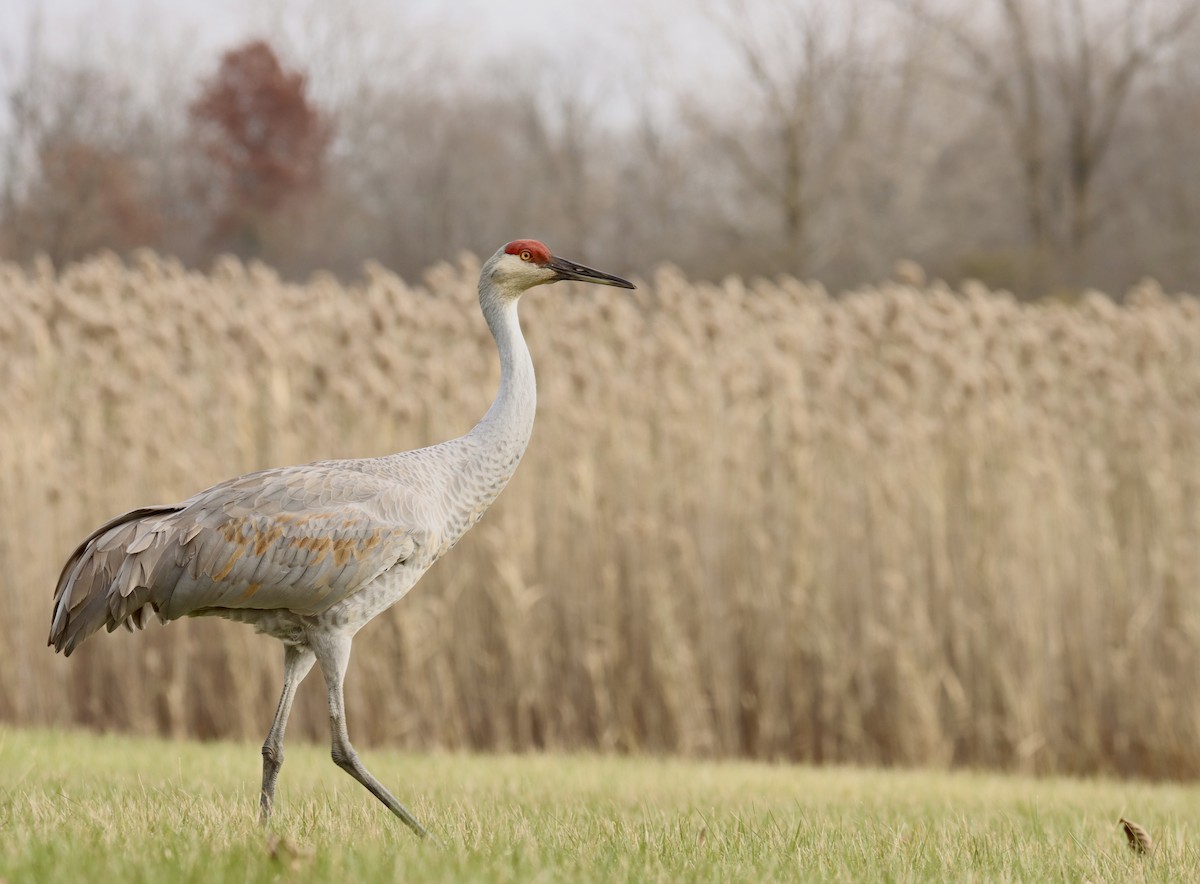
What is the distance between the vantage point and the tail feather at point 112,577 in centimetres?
360

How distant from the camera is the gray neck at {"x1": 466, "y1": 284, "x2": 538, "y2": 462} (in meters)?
3.70

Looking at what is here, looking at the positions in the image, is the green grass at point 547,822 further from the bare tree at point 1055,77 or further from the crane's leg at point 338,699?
the bare tree at point 1055,77

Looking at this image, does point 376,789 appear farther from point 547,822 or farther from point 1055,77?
point 1055,77

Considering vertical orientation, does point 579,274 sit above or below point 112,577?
above

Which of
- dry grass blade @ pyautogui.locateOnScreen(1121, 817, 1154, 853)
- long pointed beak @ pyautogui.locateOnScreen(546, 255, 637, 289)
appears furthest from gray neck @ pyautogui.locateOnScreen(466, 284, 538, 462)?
dry grass blade @ pyautogui.locateOnScreen(1121, 817, 1154, 853)

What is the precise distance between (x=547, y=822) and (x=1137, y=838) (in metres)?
1.63

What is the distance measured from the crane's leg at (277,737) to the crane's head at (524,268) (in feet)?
3.86

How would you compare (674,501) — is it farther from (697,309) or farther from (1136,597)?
(1136,597)

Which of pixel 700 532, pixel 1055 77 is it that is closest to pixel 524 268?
pixel 700 532

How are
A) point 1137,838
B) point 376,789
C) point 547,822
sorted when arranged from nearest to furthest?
point 376,789 → point 547,822 → point 1137,838

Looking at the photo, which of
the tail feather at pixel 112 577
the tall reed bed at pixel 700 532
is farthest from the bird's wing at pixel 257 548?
the tall reed bed at pixel 700 532

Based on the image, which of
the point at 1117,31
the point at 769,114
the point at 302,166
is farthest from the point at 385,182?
the point at 1117,31

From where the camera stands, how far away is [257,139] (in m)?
28.1

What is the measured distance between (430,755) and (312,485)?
2.56 meters
